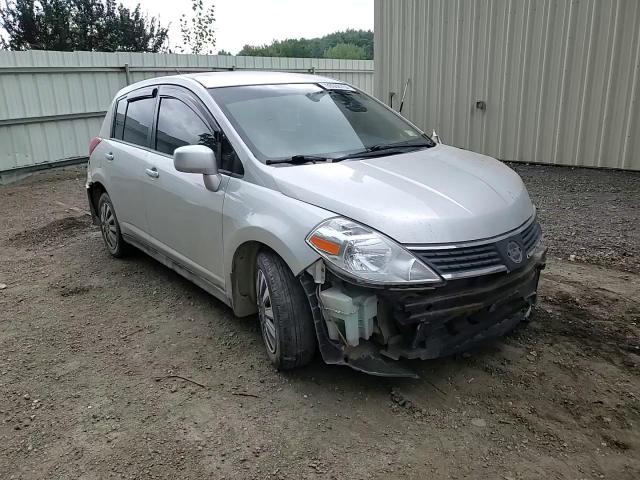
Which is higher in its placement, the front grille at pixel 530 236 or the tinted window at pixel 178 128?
the tinted window at pixel 178 128

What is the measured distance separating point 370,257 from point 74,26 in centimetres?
2206

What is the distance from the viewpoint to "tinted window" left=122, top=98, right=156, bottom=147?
14.8 feet

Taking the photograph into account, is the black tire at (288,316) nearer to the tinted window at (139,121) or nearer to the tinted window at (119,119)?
the tinted window at (139,121)

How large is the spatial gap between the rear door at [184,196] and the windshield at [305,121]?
0.23 m

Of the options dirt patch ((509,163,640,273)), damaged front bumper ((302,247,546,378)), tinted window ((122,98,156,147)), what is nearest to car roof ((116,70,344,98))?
tinted window ((122,98,156,147))

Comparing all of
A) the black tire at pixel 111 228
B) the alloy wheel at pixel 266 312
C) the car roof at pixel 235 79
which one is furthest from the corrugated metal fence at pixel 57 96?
the alloy wheel at pixel 266 312

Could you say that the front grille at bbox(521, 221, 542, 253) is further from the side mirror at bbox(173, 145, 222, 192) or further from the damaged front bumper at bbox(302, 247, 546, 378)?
the side mirror at bbox(173, 145, 222, 192)

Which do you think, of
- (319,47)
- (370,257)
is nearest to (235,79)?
(370,257)

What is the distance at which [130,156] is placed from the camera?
462 centimetres

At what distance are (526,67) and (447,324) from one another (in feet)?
22.9

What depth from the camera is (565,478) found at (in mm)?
2305

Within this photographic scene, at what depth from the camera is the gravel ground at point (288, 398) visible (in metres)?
2.49

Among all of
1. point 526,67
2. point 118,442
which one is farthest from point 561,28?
point 118,442

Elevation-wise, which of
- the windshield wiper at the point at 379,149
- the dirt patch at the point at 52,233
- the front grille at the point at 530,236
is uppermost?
the windshield wiper at the point at 379,149
